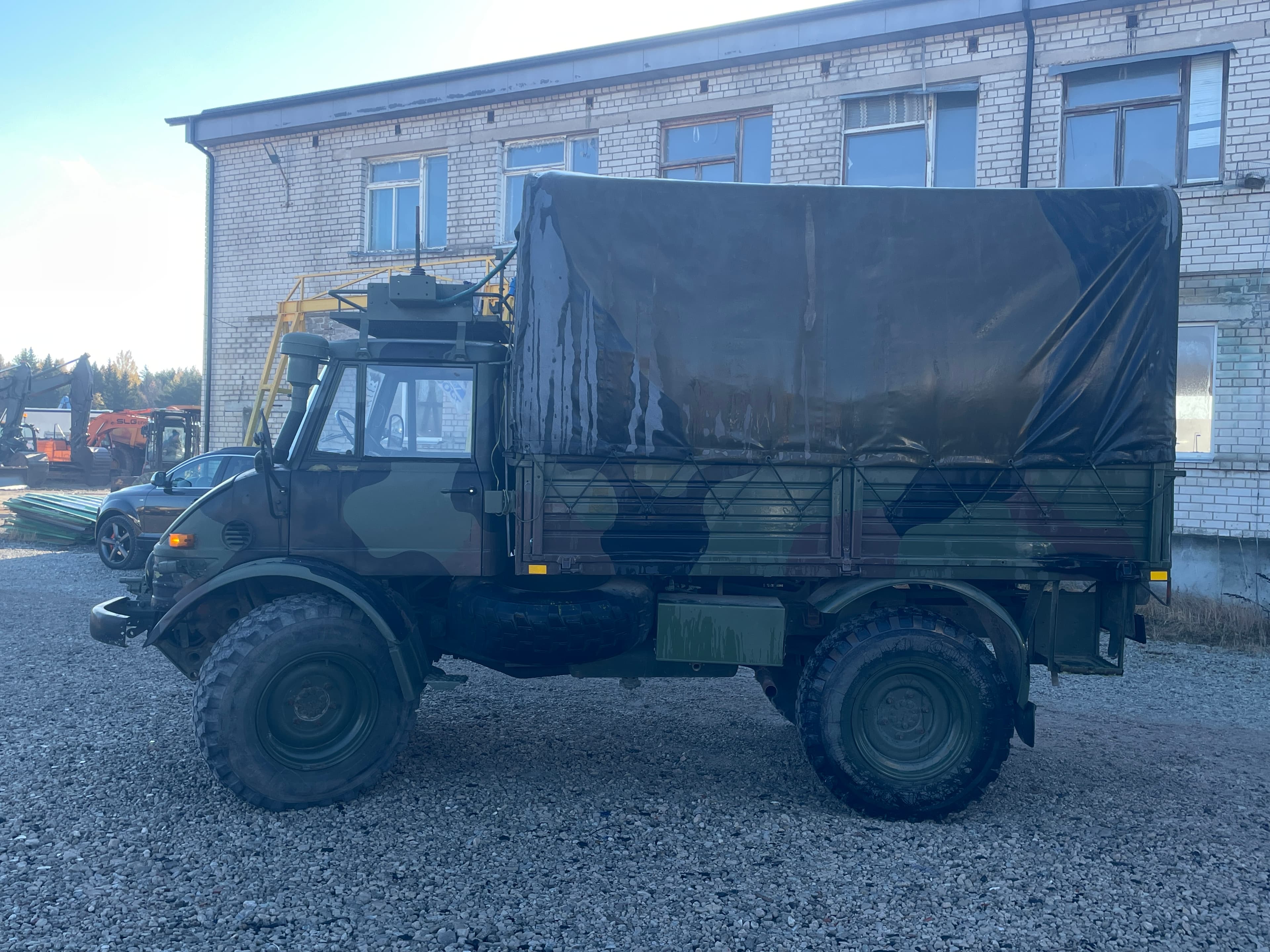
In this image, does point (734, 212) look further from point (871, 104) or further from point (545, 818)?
point (871, 104)

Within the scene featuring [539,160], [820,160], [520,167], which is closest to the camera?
[820,160]

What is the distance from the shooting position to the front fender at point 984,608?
14.0 ft

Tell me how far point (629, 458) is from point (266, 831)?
2.47 m

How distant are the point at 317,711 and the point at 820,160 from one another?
1041 centimetres

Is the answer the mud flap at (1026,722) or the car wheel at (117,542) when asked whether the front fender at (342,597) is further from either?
the car wheel at (117,542)

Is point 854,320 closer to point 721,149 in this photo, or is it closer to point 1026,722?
point 1026,722

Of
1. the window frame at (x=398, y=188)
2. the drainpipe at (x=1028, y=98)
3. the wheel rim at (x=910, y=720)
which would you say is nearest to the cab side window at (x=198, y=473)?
the window frame at (x=398, y=188)

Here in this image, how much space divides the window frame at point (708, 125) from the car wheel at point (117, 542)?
9.32 m

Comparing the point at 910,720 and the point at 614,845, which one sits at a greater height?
the point at 910,720

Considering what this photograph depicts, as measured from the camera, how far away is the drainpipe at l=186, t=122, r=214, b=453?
1504 centimetres

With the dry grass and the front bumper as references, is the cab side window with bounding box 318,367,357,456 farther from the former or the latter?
the dry grass

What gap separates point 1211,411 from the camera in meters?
9.98

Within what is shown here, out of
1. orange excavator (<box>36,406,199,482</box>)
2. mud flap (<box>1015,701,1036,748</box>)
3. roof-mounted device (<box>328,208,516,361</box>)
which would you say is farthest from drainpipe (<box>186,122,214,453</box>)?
mud flap (<box>1015,701,1036,748</box>)

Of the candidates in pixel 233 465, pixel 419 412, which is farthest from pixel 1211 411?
pixel 233 465
